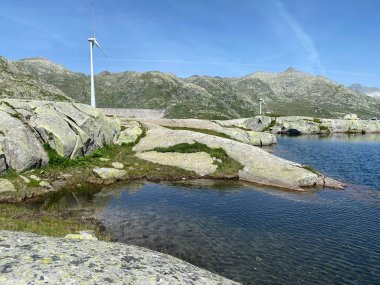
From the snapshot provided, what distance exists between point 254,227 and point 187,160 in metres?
31.2

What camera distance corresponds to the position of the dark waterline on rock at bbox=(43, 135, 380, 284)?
2473 cm

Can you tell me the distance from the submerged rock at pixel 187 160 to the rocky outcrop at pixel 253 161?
105 cm

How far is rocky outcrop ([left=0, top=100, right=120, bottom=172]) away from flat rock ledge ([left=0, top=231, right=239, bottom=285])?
98.9 feet

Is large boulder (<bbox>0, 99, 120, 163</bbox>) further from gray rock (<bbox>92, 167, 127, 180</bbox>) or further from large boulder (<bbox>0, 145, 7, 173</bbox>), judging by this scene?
gray rock (<bbox>92, 167, 127, 180</bbox>)

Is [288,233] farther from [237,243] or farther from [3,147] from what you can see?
[3,147]

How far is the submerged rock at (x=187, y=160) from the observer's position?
198ft

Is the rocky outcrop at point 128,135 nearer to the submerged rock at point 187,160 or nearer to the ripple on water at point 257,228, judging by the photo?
the submerged rock at point 187,160

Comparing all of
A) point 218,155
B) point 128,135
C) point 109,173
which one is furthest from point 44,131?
point 218,155

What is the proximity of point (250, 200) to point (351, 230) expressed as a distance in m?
13.7

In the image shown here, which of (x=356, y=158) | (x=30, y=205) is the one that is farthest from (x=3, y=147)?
(x=356, y=158)

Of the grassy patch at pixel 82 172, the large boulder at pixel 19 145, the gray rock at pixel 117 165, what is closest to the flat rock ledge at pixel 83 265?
the grassy patch at pixel 82 172

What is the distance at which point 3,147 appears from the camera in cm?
4572

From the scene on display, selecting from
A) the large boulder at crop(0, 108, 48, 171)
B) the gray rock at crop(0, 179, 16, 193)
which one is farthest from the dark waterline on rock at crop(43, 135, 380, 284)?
the large boulder at crop(0, 108, 48, 171)

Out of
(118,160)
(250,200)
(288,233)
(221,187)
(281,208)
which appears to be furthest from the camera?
(118,160)
